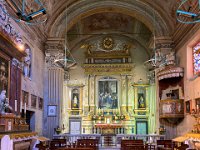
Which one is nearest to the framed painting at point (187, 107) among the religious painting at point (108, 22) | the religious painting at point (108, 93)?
the religious painting at point (108, 93)

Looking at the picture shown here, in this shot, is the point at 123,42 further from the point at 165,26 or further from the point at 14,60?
the point at 14,60

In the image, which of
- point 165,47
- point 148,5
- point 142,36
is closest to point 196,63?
point 165,47

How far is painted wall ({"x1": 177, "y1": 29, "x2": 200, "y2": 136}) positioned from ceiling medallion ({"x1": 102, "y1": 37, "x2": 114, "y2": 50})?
824 centimetres

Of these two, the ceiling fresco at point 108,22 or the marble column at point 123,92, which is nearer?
the ceiling fresco at point 108,22

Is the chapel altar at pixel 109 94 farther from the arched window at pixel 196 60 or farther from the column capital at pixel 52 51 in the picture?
the arched window at pixel 196 60

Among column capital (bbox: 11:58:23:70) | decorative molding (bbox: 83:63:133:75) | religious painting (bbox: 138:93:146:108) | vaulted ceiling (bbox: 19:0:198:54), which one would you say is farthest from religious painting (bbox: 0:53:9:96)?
religious painting (bbox: 138:93:146:108)

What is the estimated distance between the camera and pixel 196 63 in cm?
1584

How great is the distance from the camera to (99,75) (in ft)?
81.4

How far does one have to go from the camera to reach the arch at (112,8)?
1897 cm

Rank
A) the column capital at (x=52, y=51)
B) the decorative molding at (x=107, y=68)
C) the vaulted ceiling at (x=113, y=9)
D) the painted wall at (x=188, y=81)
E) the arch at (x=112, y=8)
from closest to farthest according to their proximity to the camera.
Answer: the painted wall at (x=188, y=81) → the vaulted ceiling at (x=113, y=9) → the column capital at (x=52, y=51) → the arch at (x=112, y=8) → the decorative molding at (x=107, y=68)

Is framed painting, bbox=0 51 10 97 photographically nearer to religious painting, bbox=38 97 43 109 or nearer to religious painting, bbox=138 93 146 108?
religious painting, bbox=38 97 43 109

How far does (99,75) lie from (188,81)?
9652mm

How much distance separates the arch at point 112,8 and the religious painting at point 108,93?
6.52 meters

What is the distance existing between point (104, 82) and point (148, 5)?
777 centimetres
